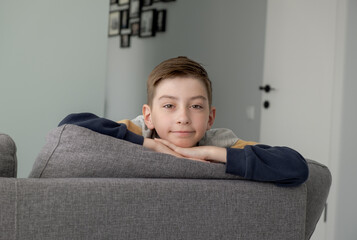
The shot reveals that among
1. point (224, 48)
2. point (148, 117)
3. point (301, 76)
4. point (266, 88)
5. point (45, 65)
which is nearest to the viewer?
point (148, 117)

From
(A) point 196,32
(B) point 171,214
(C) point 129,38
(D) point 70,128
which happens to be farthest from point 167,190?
(C) point 129,38

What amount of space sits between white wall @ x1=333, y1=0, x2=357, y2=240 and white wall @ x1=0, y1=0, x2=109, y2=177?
5.72 ft

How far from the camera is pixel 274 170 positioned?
109 centimetres

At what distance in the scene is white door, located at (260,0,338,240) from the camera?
3.65 m

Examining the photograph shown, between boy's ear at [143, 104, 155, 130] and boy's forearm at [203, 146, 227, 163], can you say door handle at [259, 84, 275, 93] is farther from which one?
boy's forearm at [203, 146, 227, 163]

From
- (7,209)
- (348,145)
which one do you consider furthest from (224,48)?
(7,209)

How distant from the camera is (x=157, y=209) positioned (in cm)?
94

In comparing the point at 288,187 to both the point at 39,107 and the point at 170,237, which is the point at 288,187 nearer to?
the point at 170,237

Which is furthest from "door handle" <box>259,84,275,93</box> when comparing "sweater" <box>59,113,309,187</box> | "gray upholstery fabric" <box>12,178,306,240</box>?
"gray upholstery fabric" <box>12,178,306,240</box>

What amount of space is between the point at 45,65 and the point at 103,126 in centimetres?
185

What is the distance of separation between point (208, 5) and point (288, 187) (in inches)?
157

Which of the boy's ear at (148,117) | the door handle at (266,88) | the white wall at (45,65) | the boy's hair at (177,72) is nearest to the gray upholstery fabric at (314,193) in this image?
the boy's hair at (177,72)

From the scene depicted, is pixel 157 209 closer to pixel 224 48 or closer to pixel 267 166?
pixel 267 166

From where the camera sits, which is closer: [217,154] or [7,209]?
[7,209]
